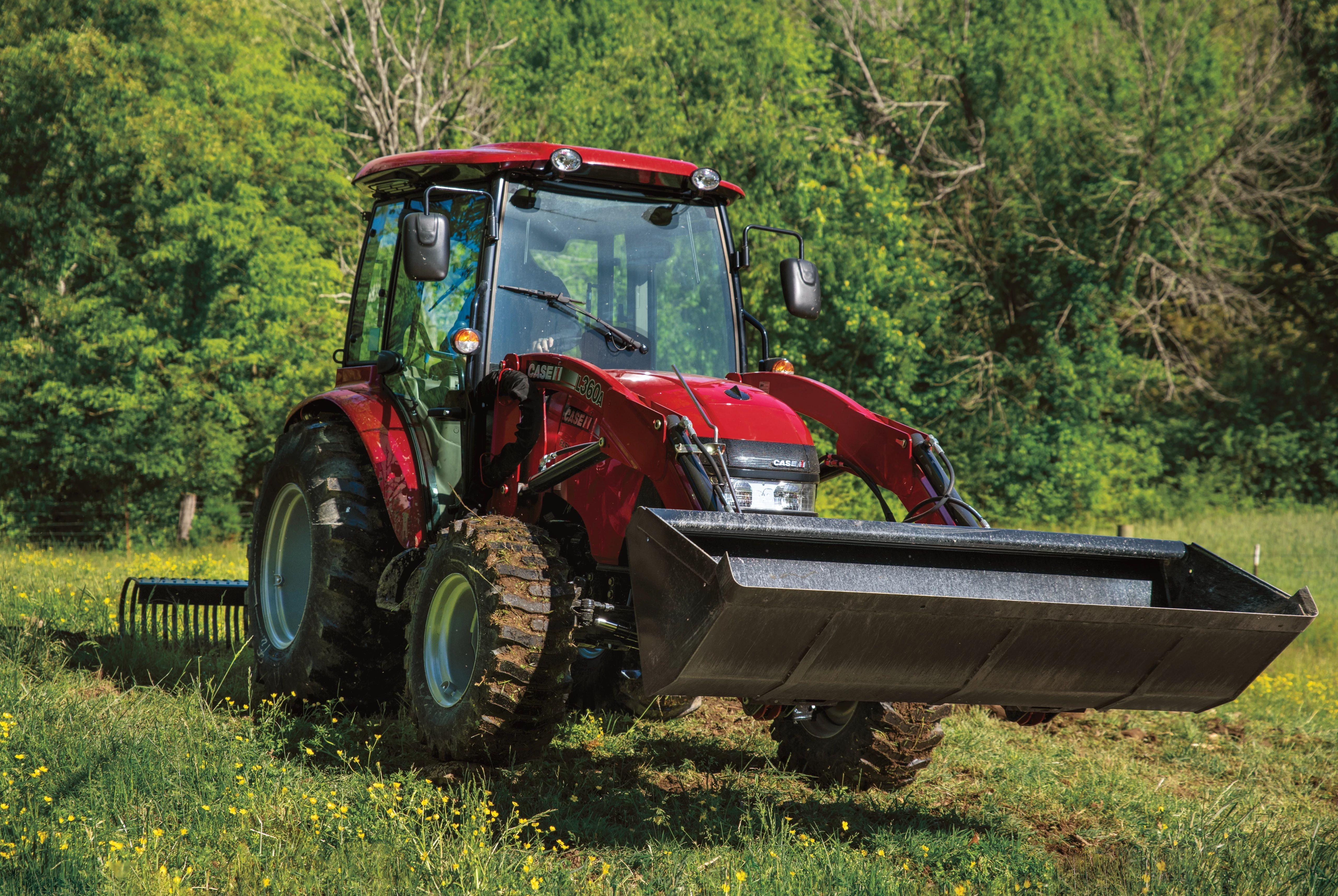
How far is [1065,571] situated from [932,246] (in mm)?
22193

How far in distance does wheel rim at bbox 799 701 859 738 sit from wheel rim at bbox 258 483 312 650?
8.97ft

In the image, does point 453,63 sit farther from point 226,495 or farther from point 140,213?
point 226,495

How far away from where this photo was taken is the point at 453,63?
27.5 metres

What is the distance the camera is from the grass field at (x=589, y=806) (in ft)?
13.9

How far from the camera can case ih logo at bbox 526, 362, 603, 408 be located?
5184 mm

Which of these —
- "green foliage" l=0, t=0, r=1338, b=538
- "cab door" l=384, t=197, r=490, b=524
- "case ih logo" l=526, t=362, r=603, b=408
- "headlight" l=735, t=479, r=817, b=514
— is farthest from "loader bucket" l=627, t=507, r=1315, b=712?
"green foliage" l=0, t=0, r=1338, b=538

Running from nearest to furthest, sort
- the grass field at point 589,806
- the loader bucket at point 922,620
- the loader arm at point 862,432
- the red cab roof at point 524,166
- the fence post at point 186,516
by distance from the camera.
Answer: the loader bucket at point 922,620 → the grass field at point 589,806 → the loader arm at point 862,432 → the red cab roof at point 524,166 → the fence post at point 186,516

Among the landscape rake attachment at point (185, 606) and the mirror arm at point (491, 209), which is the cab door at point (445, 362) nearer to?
the mirror arm at point (491, 209)

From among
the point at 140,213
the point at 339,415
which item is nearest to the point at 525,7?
the point at 140,213

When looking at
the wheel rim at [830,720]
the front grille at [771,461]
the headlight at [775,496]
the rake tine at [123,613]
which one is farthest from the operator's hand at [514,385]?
the rake tine at [123,613]

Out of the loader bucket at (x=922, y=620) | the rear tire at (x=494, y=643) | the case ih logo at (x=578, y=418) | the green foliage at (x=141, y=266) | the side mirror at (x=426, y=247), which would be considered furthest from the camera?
the green foliage at (x=141, y=266)

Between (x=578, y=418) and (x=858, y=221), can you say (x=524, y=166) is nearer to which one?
(x=578, y=418)

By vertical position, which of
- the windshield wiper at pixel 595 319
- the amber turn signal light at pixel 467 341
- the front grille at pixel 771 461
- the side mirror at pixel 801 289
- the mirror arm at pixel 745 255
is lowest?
the front grille at pixel 771 461

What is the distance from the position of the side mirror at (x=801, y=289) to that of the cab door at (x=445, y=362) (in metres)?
1.49
